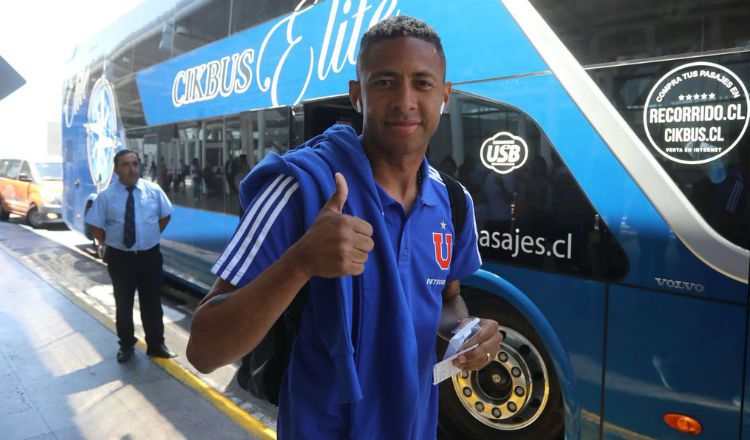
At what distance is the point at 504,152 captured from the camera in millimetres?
3293

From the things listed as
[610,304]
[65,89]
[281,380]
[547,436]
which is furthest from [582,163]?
[65,89]

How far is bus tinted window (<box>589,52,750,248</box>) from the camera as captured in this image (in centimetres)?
236

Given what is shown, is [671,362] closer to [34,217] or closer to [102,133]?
[102,133]

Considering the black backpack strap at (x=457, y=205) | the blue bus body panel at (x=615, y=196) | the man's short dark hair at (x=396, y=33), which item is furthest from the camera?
the blue bus body panel at (x=615, y=196)

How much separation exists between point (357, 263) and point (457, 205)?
2.17ft

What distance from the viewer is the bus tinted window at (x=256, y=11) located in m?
5.21

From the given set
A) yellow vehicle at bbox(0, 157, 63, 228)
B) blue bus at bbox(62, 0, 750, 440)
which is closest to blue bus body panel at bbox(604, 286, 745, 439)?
blue bus at bbox(62, 0, 750, 440)

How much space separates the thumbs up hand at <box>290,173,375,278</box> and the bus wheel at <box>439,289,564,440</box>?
2.48 meters

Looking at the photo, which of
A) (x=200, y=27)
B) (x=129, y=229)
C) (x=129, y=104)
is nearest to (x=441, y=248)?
(x=129, y=229)

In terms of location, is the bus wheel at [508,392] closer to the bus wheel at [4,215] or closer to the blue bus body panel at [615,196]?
the blue bus body panel at [615,196]

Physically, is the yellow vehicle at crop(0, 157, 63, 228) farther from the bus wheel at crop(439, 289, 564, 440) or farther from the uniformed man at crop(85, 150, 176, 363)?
the bus wheel at crop(439, 289, 564, 440)

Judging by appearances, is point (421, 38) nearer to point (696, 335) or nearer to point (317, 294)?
point (317, 294)

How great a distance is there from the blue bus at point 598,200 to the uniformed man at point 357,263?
4.81 ft

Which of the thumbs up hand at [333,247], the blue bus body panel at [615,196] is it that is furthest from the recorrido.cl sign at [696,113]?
the thumbs up hand at [333,247]
